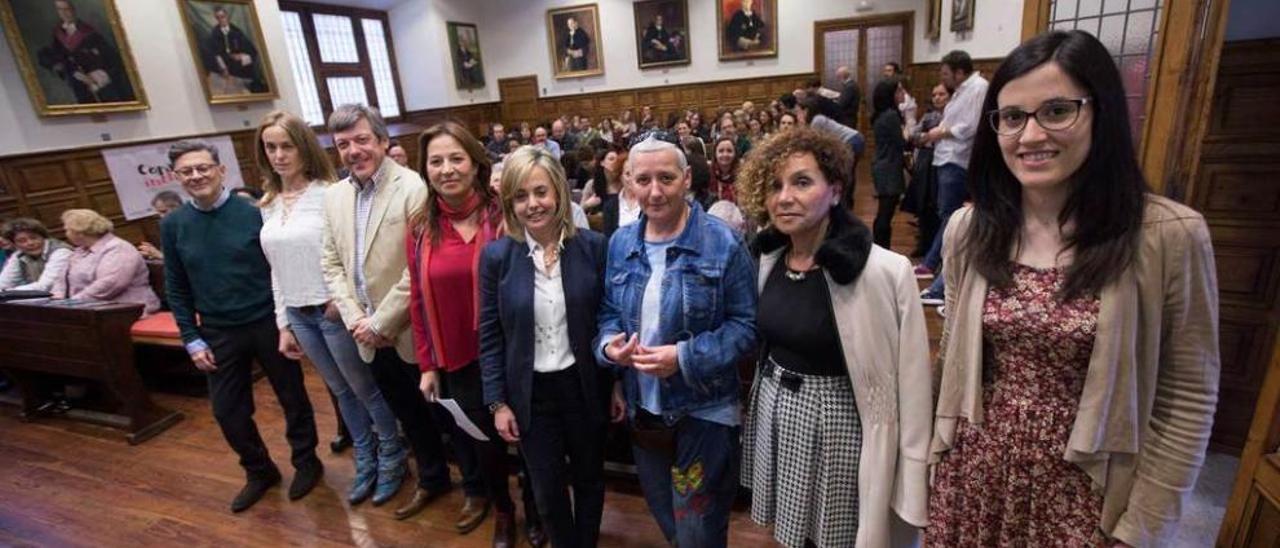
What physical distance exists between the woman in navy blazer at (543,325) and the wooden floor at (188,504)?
0.77 metres

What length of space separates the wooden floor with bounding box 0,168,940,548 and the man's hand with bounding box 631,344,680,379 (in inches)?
45.8

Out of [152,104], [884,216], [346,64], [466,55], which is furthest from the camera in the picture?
[466,55]

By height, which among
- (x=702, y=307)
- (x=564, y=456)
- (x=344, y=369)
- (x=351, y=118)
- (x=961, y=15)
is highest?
(x=961, y=15)

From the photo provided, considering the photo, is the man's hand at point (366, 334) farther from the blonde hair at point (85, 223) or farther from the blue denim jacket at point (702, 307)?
the blonde hair at point (85, 223)

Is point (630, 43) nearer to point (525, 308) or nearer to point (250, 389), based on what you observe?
point (250, 389)

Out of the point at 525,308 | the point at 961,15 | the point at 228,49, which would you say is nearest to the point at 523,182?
the point at 525,308

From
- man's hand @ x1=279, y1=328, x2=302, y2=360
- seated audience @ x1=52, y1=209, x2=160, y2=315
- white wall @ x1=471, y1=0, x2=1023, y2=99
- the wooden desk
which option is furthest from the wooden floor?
white wall @ x1=471, y1=0, x2=1023, y2=99

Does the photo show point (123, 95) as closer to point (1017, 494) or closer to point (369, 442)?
point (369, 442)

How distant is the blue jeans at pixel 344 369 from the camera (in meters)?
2.22

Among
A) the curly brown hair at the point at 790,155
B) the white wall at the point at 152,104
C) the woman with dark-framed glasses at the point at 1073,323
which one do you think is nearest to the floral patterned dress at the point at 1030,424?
the woman with dark-framed glasses at the point at 1073,323

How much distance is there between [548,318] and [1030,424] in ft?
3.76

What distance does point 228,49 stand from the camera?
6.66m

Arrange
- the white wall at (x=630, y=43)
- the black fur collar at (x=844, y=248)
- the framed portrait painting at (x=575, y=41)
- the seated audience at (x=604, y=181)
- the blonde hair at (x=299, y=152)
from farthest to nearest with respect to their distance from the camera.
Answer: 1. the framed portrait painting at (x=575, y=41)
2. the white wall at (x=630, y=43)
3. the seated audience at (x=604, y=181)
4. the blonde hair at (x=299, y=152)
5. the black fur collar at (x=844, y=248)

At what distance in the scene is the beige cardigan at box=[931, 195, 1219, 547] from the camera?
88cm
